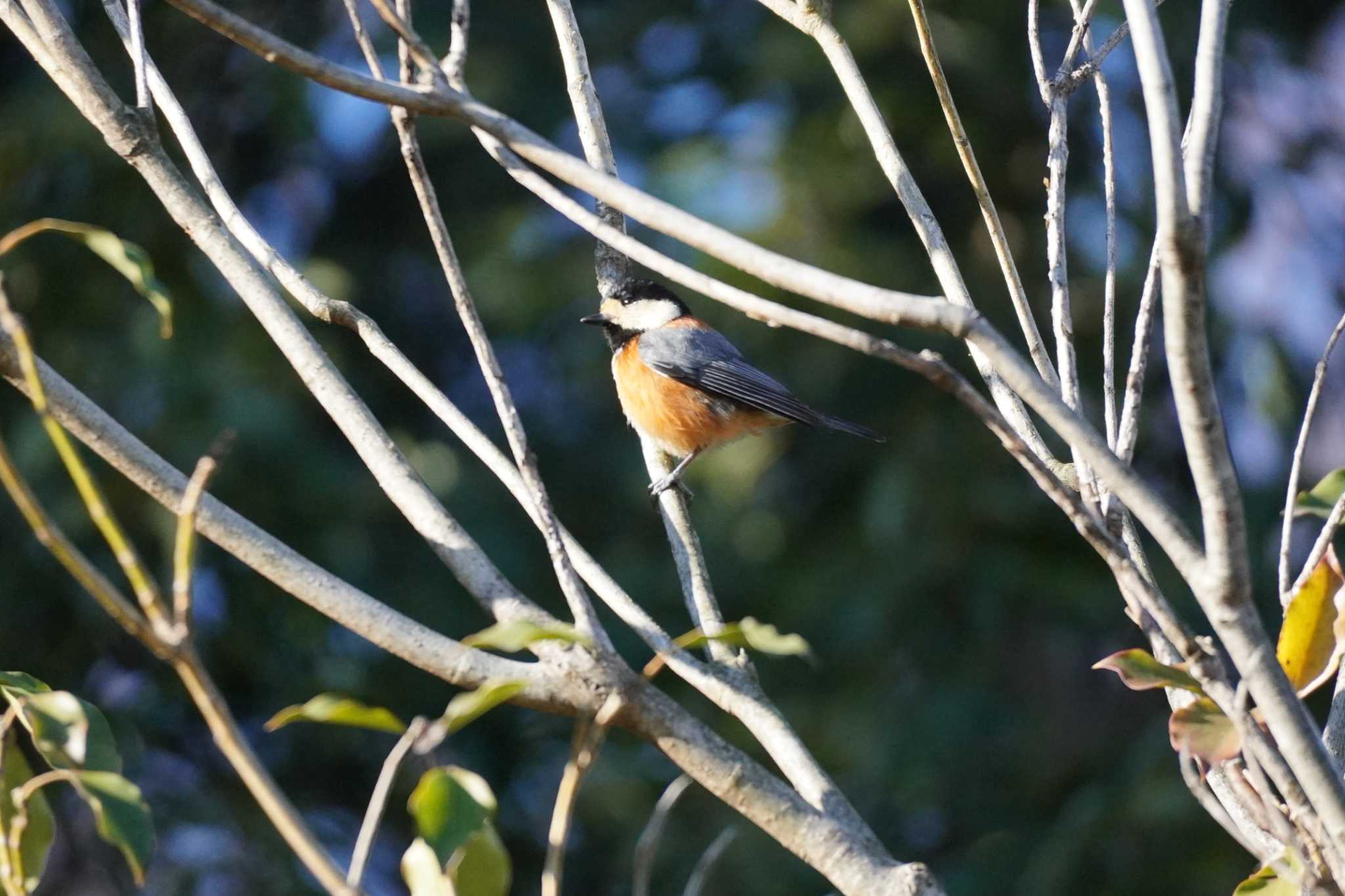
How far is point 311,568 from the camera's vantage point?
1697 millimetres

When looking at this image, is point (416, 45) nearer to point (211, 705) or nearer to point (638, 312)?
point (211, 705)

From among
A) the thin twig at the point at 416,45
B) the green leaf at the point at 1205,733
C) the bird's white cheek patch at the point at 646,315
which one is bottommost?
the green leaf at the point at 1205,733

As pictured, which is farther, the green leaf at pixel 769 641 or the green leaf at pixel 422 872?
the green leaf at pixel 422 872

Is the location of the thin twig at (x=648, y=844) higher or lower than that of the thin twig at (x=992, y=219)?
lower

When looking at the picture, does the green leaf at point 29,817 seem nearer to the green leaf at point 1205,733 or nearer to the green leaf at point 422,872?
the green leaf at point 422,872

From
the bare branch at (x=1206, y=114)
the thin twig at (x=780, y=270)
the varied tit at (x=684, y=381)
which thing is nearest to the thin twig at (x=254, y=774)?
the thin twig at (x=780, y=270)

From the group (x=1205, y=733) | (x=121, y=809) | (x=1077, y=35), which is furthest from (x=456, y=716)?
(x=1077, y=35)

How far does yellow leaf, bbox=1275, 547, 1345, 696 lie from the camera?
5.39ft

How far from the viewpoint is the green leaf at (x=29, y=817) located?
147cm

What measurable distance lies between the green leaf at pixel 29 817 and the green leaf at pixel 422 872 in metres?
0.38

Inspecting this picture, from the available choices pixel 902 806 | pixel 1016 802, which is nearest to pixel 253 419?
pixel 902 806

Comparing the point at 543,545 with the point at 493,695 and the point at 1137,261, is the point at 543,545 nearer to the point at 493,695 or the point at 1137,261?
the point at 1137,261

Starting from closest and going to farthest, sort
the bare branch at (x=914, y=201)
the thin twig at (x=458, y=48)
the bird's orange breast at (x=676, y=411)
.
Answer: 1. the thin twig at (x=458, y=48)
2. the bare branch at (x=914, y=201)
3. the bird's orange breast at (x=676, y=411)

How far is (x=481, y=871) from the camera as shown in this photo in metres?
1.34
